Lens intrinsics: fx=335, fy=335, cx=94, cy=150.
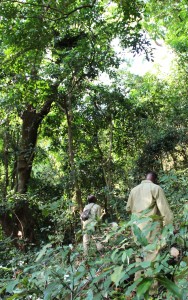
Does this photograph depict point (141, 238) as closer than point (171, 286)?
No

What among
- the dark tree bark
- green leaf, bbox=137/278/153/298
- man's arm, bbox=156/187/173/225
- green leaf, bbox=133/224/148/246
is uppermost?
the dark tree bark

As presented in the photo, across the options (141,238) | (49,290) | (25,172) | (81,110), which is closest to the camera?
(141,238)

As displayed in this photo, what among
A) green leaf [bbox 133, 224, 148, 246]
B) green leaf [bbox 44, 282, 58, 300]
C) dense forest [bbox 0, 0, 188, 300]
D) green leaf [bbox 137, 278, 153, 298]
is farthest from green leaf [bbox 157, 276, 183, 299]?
dense forest [bbox 0, 0, 188, 300]

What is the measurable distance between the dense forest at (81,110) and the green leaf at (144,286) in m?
2.76

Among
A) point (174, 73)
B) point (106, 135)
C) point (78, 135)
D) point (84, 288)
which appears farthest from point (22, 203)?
point (174, 73)

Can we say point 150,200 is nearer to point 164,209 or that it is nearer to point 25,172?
point 164,209

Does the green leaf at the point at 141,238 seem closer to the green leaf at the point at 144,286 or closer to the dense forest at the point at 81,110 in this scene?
the green leaf at the point at 144,286

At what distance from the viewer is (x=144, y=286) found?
110cm

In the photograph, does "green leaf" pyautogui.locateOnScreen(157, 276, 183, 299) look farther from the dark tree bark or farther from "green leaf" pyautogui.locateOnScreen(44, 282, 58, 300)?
the dark tree bark

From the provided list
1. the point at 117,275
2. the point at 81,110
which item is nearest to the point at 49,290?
the point at 117,275

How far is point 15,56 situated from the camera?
6703 mm

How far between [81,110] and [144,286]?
950cm

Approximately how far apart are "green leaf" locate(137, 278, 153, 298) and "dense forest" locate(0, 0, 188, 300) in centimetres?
276

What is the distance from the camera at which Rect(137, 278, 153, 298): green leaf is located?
1.09 metres
